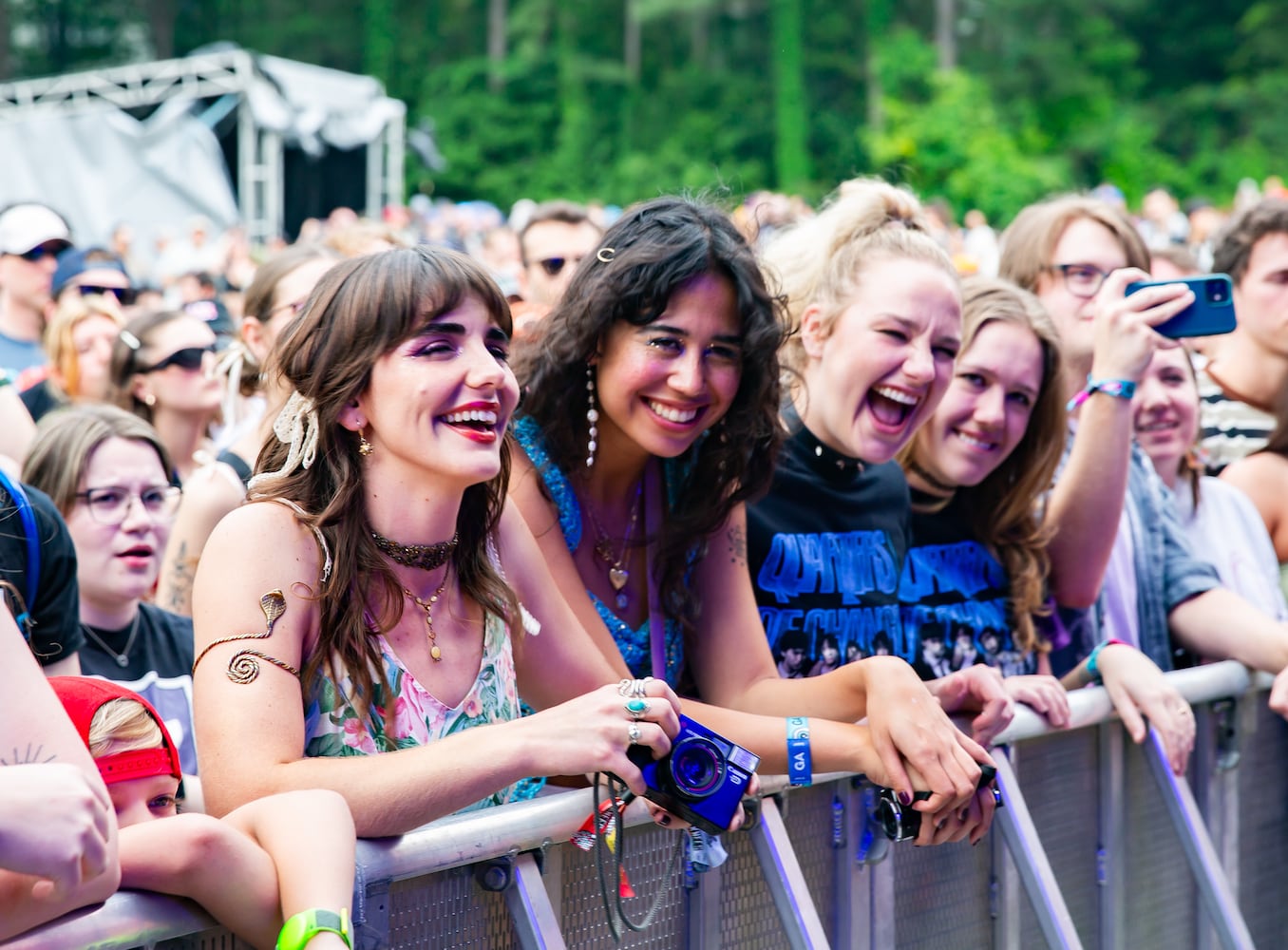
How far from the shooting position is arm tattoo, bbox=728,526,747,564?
2.79 m

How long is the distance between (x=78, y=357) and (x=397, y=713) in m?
3.93

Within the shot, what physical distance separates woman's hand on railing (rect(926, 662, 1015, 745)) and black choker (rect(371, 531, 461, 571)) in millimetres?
921

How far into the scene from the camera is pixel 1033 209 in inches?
164

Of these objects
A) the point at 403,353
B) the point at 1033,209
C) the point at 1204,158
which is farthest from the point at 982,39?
the point at 403,353

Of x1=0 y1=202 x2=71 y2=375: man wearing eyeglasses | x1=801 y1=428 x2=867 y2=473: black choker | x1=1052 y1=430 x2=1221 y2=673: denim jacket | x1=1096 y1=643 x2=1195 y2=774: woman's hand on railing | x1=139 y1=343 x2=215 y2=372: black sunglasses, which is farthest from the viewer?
x1=0 y1=202 x2=71 y2=375: man wearing eyeglasses

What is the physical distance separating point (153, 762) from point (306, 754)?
31 centimetres

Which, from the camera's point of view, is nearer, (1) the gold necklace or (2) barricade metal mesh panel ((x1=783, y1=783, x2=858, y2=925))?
(1) the gold necklace

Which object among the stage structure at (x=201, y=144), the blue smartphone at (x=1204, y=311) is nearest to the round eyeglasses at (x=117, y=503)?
the blue smartphone at (x=1204, y=311)

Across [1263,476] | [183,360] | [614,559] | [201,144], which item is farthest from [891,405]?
[201,144]

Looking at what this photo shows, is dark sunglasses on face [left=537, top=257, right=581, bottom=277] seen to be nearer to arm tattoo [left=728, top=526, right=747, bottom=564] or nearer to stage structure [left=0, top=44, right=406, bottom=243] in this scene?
arm tattoo [left=728, top=526, right=747, bottom=564]

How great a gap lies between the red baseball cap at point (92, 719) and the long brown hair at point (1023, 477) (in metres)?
1.88

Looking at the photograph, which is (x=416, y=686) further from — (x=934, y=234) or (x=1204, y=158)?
(x=1204, y=158)

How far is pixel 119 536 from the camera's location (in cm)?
340

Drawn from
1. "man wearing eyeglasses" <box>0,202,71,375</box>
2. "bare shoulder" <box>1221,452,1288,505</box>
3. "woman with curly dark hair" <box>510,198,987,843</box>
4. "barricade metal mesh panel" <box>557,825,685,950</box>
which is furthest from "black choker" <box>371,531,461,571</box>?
→ "man wearing eyeglasses" <box>0,202,71,375</box>
